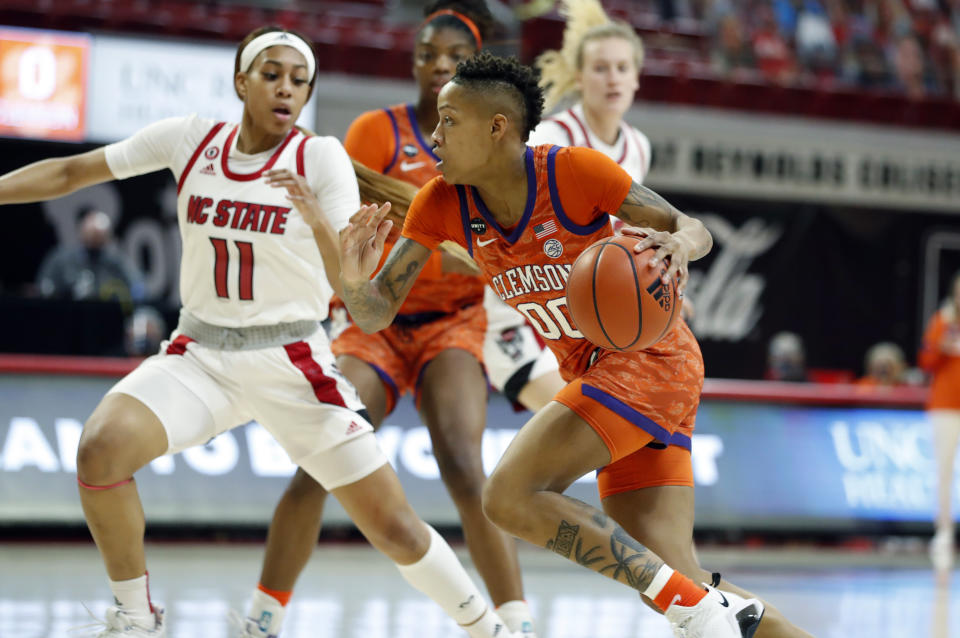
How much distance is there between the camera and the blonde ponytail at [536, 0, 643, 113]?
4.80 meters

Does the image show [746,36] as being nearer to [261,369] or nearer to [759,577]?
[759,577]

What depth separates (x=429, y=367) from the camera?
443 centimetres

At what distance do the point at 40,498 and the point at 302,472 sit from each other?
3.58 metres

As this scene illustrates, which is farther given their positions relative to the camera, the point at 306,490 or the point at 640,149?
the point at 640,149

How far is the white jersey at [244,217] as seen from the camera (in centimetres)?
378

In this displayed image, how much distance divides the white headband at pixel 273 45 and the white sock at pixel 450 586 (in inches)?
64.6

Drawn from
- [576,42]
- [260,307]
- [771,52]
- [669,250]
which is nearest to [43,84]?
[576,42]

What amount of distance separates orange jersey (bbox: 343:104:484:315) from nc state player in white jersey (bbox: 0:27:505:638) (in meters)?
0.63

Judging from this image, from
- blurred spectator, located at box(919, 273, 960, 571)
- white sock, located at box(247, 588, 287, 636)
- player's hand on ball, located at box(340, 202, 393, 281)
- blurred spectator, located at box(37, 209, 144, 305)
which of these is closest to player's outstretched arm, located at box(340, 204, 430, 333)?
player's hand on ball, located at box(340, 202, 393, 281)

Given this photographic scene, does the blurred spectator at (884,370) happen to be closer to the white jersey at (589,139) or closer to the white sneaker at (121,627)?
the white jersey at (589,139)

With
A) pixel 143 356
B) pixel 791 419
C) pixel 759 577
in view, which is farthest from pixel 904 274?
pixel 143 356

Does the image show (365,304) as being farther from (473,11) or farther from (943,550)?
(943,550)

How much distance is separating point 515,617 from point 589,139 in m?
1.89

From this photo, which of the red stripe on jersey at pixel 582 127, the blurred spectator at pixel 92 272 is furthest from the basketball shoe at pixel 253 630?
the blurred spectator at pixel 92 272
